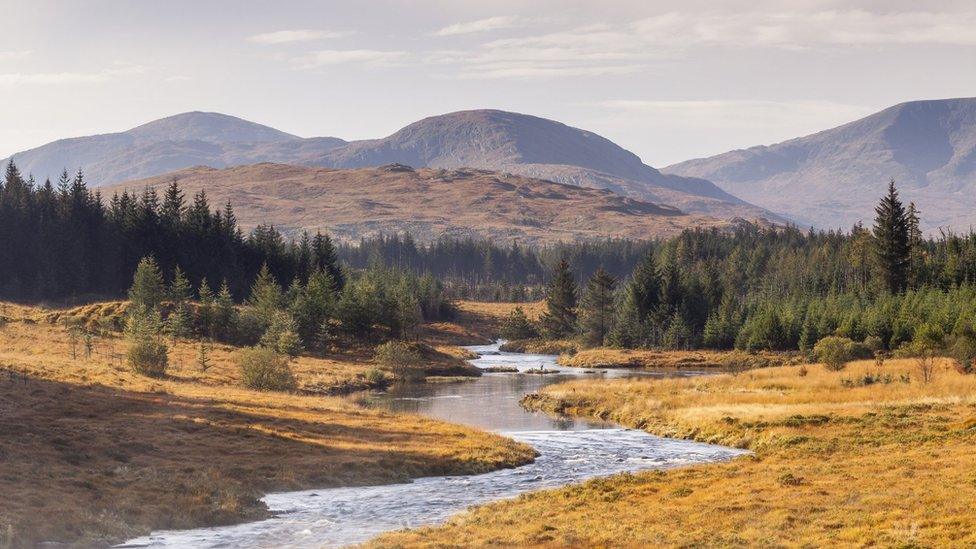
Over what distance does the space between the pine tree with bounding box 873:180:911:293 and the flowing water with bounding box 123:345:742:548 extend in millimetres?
76186

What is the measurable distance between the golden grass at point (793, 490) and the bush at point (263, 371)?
33.3 meters

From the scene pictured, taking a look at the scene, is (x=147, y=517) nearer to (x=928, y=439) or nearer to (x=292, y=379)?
(x=928, y=439)

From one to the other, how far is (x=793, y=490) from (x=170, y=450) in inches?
1154

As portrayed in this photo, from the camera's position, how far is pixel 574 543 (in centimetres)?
2889

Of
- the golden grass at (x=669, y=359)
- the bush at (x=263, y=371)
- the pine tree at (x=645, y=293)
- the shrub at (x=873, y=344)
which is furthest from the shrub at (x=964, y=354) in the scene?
the pine tree at (x=645, y=293)

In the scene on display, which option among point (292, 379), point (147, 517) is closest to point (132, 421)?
point (147, 517)

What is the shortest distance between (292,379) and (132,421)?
107ft

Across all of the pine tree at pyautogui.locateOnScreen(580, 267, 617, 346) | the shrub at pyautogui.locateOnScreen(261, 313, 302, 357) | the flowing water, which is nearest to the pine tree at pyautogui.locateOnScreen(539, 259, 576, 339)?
the pine tree at pyautogui.locateOnScreen(580, 267, 617, 346)

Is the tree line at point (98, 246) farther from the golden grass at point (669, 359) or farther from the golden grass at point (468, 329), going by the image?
the golden grass at point (669, 359)

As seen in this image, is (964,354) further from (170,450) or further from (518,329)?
(518,329)

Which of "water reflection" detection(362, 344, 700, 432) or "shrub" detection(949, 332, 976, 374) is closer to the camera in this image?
"water reflection" detection(362, 344, 700, 432)

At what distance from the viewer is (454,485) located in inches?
1709

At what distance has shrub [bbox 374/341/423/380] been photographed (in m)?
107

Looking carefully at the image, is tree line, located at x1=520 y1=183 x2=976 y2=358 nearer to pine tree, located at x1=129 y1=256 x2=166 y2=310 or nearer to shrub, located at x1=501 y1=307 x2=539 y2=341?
shrub, located at x1=501 y1=307 x2=539 y2=341
